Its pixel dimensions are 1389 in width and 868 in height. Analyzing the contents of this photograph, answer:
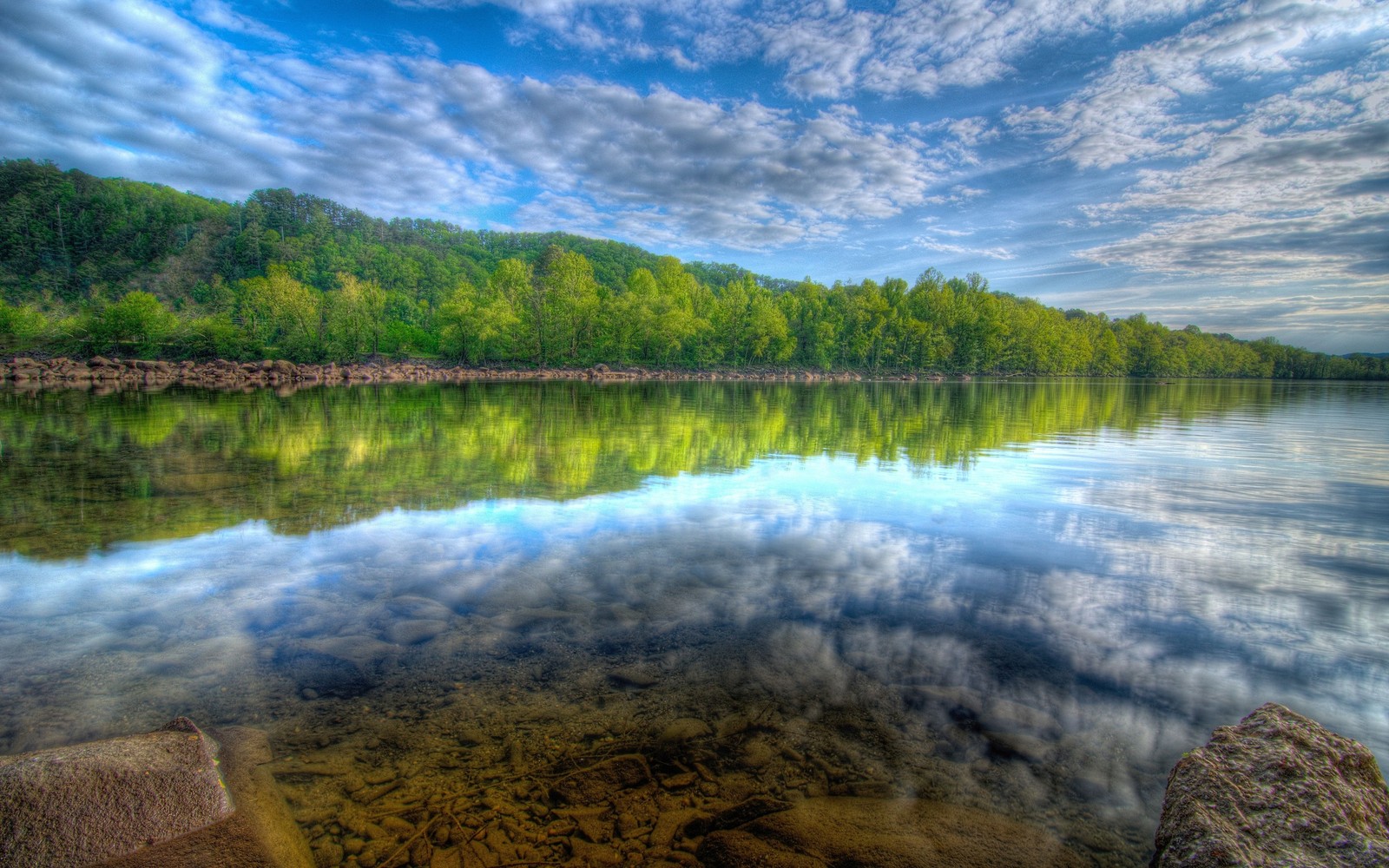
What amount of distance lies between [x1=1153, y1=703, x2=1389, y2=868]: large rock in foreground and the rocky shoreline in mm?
59429

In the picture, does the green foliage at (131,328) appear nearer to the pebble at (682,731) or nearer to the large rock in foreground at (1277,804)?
the pebble at (682,731)

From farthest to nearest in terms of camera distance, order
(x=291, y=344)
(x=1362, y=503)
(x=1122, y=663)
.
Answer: (x=291, y=344) < (x=1362, y=503) < (x=1122, y=663)

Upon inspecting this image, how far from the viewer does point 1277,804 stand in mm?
2699

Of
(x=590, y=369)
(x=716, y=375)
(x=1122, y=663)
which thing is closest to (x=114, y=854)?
(x=1122, y=663)

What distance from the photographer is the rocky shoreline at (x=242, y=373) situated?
52.5 metres

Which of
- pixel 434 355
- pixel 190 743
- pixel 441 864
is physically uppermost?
pixel 434 355

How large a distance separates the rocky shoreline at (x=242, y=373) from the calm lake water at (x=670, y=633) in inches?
1987

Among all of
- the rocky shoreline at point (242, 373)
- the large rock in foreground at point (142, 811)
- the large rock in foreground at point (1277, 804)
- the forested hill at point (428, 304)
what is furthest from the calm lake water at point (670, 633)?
the forested hill at point (428, 304)

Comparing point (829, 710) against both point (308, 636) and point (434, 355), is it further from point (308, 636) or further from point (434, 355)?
point (434, 355)

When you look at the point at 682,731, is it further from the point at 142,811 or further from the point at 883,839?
the point at 142,811

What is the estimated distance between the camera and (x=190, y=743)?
3502 mm

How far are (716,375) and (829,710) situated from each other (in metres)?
90.2

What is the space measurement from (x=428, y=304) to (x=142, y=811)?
13401cm

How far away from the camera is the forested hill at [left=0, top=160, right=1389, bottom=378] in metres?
81.3
